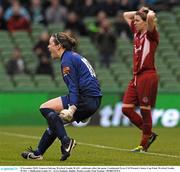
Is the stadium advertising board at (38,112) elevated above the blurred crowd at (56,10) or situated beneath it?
situated beneath

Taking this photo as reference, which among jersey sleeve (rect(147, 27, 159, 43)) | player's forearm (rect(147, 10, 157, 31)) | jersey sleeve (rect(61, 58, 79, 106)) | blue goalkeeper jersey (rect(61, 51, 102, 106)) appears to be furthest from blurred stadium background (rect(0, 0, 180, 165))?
jersey sleeve (rect(61, 58, 79, 106))

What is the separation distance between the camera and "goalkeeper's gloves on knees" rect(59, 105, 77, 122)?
11922mm

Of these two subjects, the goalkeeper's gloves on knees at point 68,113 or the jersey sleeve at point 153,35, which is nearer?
the goalkeeper's gloves on knees at point 68,113

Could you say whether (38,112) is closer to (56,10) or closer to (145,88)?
(56,10)

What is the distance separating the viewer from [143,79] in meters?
14.6

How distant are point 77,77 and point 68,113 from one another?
665 millimetres

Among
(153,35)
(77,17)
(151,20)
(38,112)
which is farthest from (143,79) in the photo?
(77,17)

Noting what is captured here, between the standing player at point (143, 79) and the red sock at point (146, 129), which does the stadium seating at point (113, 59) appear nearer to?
the standing player at point (143, 79)

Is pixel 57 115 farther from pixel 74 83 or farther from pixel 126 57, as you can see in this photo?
pixel 126 57

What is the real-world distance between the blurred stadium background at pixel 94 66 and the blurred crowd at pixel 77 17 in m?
0.03

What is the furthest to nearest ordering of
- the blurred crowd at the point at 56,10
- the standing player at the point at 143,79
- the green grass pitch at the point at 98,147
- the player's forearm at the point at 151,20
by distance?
the blurred crowd at the point at 56,10
the standing player at the point at 143,79
the player's forearm at the point at 151,20
the green grass pitch at the point at 98,147

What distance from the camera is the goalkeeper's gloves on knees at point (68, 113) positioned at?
11922 mm

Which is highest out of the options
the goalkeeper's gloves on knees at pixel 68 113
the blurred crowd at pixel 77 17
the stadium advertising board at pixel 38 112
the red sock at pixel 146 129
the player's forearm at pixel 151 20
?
the player's forearm at pixel 151 20

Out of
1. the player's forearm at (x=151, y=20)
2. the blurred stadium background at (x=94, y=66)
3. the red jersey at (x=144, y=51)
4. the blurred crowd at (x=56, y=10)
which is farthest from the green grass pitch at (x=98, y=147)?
the blurred crowd at (x=56, y=10)
